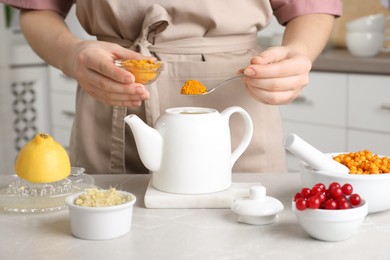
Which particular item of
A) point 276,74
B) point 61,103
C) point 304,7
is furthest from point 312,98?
point 276,74

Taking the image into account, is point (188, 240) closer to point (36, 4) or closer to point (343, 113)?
point (36, 4)

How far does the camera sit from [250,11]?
4.71ft

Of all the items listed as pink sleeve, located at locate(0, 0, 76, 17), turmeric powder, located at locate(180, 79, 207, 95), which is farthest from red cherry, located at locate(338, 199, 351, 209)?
pink sleeve, located at locate(0, 0, 76, 17)

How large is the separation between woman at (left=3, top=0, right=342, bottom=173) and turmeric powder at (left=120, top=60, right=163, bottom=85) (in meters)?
0.16

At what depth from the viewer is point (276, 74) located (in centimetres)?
118

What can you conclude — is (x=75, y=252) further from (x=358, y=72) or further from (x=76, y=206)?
(x=358, y=72)

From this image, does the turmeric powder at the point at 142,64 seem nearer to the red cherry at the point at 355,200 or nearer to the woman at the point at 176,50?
the woman at the point at 176,50

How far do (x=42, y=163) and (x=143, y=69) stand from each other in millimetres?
227

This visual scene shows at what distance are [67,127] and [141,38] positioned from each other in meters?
2.31

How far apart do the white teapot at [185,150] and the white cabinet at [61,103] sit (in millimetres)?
2478

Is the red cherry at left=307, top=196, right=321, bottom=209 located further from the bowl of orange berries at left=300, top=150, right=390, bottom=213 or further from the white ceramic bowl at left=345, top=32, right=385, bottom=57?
the white ceramic bowl at left=345, top=32, right=385, bottom=57

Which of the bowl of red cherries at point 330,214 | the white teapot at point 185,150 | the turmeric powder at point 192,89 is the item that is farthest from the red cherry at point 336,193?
the turmeric powder at point 192,89

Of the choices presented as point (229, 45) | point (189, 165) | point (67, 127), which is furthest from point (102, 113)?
point (67, 127)

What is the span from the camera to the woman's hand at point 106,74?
44.9 inches
